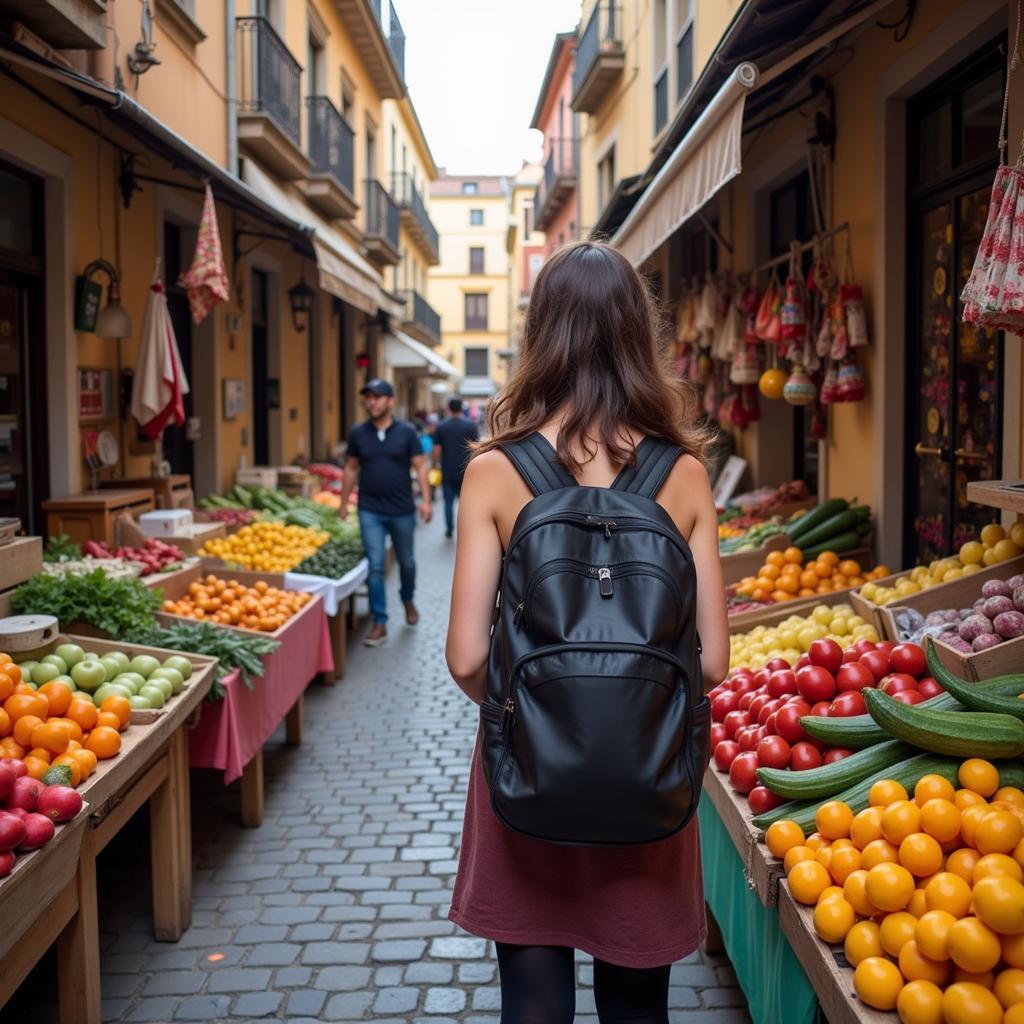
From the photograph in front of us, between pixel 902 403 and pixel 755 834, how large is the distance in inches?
161

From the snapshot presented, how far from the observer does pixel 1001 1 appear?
484cm

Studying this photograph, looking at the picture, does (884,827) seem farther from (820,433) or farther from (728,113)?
(820,433)

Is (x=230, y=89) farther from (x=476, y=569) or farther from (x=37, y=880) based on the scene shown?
(x=476, y=569)

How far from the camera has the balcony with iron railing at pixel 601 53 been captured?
17844 millimetres

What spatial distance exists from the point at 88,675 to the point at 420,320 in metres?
31.3

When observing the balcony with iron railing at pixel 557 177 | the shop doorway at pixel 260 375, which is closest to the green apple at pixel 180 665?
the shop doorway at pixel 260 375

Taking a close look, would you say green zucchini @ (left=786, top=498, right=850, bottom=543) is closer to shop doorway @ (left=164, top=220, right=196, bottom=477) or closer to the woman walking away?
the woman walking away

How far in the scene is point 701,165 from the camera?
561cm

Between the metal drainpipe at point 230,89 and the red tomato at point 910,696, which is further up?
the metal drainpipe at point 230,89

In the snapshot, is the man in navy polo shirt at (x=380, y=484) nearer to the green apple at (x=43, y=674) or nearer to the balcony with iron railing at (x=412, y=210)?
the green apple at (x=43, y=674)

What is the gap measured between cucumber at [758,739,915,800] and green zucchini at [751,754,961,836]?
22mm

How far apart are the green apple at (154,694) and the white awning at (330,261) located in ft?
19.6

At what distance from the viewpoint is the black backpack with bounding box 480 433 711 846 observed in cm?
194

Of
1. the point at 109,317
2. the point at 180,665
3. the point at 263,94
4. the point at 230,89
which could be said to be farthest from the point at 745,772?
the point at 263,94
